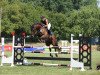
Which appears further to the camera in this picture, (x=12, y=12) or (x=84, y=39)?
(x=12, y=12)

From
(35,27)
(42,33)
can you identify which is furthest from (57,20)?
(35,27)

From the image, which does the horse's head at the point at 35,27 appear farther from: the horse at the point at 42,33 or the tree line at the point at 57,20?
the tree line at the point at 57,20

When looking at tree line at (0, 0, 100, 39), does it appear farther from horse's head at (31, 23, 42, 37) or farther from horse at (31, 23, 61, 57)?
horse's head at (31, 23, 42, 37)

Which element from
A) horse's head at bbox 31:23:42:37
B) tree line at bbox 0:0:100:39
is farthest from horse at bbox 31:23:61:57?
tree line at bbox 0:0:100:39

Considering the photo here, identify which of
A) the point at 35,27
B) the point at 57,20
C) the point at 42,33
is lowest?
the point at 42,33

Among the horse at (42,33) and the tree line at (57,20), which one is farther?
the tree line at (57,20)

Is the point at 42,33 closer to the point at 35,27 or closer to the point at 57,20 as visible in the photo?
the point at 35,27

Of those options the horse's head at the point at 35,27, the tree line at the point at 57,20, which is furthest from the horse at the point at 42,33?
the tree line at the point at 57,20

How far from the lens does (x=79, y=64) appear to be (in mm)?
15195

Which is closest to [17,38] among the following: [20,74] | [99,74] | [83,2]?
[20,74]

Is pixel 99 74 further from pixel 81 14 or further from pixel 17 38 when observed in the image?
pixel 81 14

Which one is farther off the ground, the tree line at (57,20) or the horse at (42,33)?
the tree line at (57,20)

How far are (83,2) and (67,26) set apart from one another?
1082 inches

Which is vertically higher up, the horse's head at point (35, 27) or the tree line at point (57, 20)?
the tree line at point (57, 20)
